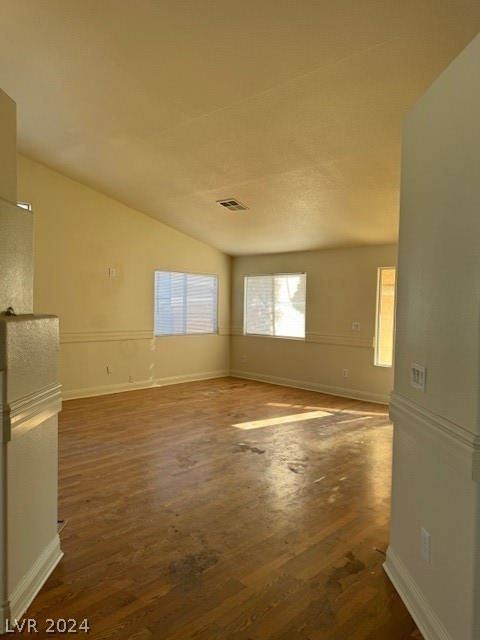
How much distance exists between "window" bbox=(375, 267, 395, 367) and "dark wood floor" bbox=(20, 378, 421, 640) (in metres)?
1.48

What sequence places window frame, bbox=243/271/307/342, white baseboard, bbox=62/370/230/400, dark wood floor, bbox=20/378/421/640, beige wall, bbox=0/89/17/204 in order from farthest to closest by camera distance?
window frame, bbox=243/271/307/342 → white baseboard, bbox=62/370/230/400 → beige wall, bbox=0/89/17/204 → dark wood floor, bbox=20/378/421/640

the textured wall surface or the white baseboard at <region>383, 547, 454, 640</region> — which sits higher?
the textured wall surface

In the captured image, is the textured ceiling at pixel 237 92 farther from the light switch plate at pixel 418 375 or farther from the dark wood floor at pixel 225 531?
the dark wood floor at pixel 225 531

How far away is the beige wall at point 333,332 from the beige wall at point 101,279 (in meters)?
1.47

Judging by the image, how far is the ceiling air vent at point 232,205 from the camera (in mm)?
5727

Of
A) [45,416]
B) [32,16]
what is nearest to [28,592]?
[45,416]

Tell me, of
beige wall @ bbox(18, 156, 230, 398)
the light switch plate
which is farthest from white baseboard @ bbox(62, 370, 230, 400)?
the light switch plate

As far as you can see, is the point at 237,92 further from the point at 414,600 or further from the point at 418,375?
the point at 414,600

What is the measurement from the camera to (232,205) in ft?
19.2

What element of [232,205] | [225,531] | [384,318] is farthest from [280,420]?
[232,205]

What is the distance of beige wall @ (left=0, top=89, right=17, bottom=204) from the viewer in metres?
2.07

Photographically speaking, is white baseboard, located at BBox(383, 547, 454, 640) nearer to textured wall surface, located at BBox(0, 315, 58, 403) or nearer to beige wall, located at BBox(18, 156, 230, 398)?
textured wall surface, located at BBox(0, 315, 58, 403)

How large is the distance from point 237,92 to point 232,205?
2.38 metres

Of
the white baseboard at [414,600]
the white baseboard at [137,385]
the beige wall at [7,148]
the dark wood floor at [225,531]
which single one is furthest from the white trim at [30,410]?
the white baseboard at [137,385]
